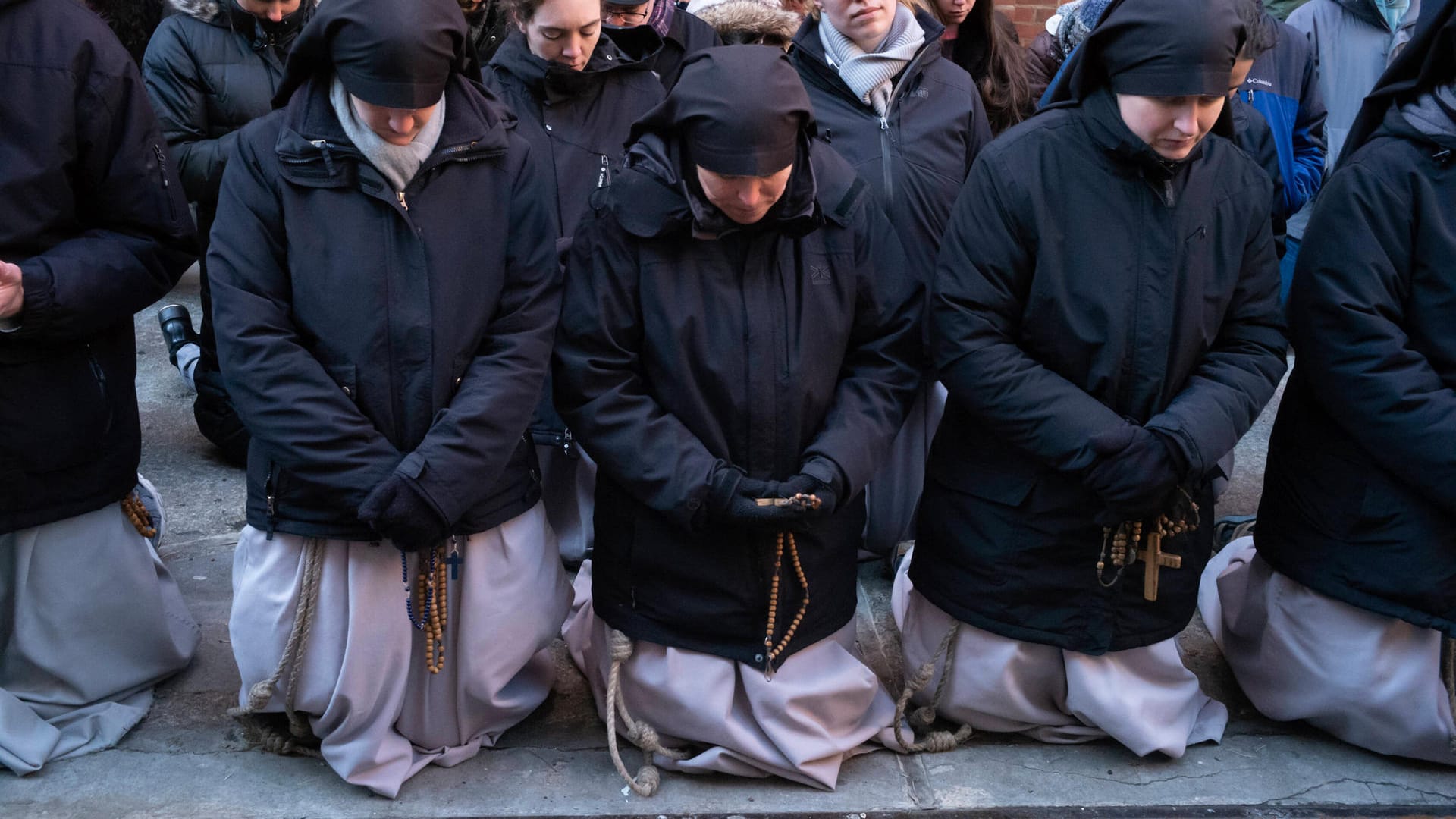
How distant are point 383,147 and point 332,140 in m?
0.10

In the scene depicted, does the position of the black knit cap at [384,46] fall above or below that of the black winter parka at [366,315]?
above

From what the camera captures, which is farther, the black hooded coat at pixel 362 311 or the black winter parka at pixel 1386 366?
the black winter parka at pixel 1386 366

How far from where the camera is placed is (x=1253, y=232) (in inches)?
125

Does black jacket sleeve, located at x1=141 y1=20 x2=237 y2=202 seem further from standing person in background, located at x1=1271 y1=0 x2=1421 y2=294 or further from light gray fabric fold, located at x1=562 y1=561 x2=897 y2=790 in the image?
standing person in background, located at x1=1271 y1=0 x2=1421 y2=294

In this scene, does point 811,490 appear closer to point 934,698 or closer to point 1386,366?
point 934,698

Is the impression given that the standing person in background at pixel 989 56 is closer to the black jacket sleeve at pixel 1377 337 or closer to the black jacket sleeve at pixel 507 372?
the black jacket sleeve at pixel 1377 337

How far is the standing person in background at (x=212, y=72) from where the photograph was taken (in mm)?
4457

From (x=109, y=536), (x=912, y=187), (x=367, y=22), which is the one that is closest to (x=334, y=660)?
(x=109, y=536)

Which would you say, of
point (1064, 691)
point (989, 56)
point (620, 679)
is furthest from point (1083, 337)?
point (989, 56)

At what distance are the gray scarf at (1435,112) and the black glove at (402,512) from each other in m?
2.40

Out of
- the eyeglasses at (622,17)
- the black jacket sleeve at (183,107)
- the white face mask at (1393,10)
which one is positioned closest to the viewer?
the eyeglasses at (622,17)

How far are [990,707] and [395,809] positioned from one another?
4.66 ft

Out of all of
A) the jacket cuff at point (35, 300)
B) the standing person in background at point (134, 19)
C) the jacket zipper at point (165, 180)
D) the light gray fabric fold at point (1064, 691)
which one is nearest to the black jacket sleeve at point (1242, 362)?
the light gray fabric fold at point (1064, 691)

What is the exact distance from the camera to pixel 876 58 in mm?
3756
